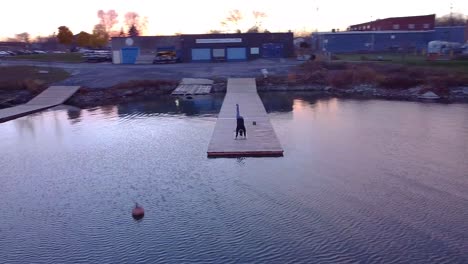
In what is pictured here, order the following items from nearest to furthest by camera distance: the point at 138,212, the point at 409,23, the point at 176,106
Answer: the point at 138,212
the point at 176,106
the point at 409,23

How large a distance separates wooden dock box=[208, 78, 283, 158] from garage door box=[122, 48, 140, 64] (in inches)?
1165

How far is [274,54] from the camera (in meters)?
58.3

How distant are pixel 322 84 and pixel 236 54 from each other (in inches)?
701

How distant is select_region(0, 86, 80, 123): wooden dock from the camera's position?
31986 mm

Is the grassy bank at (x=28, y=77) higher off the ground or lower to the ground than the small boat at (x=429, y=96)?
higher

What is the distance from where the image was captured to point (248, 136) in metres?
21.4

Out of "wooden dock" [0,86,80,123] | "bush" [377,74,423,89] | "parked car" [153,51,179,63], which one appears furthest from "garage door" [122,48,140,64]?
"bush" [377,74,423,89]

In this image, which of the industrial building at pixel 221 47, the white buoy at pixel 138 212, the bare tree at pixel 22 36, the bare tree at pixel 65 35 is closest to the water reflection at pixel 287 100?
the industrial building at pixel 221 47

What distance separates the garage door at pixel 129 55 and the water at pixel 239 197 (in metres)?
35.3

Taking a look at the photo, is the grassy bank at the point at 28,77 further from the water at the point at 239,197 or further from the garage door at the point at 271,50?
the garage door at the point at 271,50

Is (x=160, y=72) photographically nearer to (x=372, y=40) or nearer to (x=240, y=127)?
(x=240, y=127)

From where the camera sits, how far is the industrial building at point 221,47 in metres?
57.4

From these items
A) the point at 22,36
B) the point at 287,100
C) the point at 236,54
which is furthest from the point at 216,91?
the point at 22,36

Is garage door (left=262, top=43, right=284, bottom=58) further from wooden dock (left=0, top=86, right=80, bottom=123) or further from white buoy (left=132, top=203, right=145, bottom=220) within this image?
white buoy (left=132, top=203, right=145, bottom=220)
